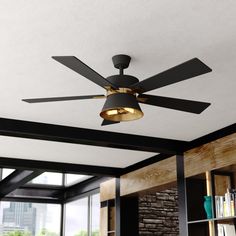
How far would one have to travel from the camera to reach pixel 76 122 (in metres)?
4.71

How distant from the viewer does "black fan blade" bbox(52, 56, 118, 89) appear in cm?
261

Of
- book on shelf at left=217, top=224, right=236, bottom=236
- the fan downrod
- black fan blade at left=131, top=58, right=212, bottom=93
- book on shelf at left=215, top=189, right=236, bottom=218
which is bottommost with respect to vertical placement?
book on shelf at left=217, top=224, right=236, bottom=236

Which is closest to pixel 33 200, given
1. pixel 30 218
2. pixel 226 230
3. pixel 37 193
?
pixel 37 193

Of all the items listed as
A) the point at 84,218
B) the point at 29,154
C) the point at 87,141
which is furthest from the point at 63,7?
the point at 84,218

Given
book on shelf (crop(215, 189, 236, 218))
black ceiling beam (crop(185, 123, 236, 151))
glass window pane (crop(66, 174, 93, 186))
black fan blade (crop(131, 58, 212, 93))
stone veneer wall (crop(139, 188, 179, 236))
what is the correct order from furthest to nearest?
glass window pane (crop(66, 174, 93, 186))
stone veneer wall (crop(139, 188, 179, 236))
black ceiling beam (crop(185, 123, 236, 151))
book on shelf (crop(215, 189, 236, 218))
black fan blade (crop(131, 58, 212, 93))

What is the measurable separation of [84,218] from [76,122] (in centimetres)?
→ 434

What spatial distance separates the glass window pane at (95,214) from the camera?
8.07 meters

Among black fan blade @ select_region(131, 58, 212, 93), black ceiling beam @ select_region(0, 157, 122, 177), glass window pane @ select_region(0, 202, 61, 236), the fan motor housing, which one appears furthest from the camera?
glass window pane @ select_region(0, 202, 61, 236)

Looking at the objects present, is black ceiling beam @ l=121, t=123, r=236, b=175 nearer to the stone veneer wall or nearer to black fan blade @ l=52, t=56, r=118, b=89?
the stone veneer wall

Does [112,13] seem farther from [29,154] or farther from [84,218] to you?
[84,218]

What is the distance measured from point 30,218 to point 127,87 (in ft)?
23.1

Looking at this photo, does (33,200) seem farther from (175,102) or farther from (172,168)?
(175,102)

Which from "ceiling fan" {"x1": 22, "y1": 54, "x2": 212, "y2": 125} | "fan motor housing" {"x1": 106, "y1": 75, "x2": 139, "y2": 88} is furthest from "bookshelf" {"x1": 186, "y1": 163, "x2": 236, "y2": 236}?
Result: "fan motor housing" {"x1": 106, "y1": 75, "x2": 139, "y2": 88}

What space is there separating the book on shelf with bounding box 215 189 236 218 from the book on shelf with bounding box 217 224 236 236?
111 millimetres
